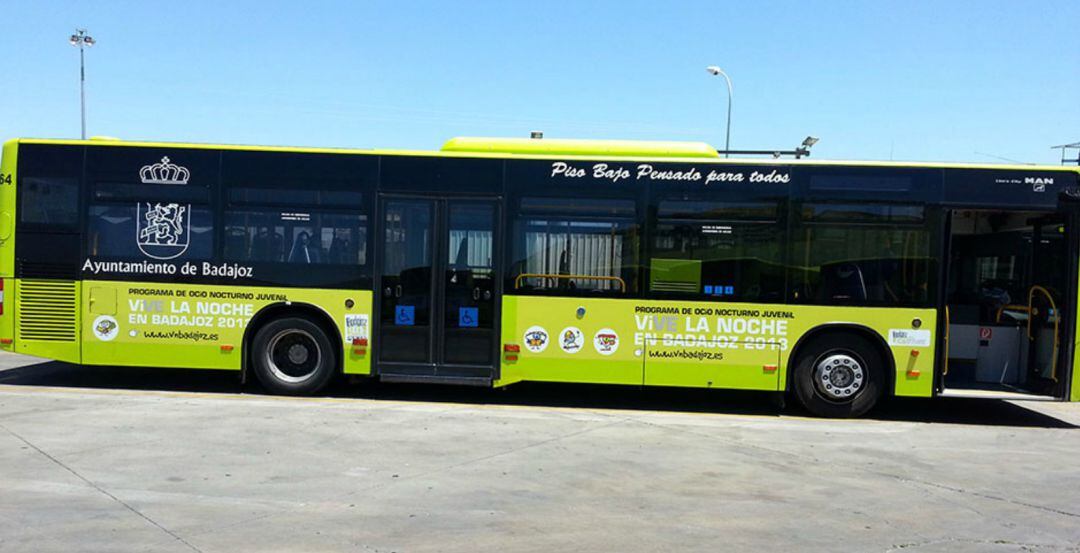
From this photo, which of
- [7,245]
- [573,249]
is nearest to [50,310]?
[7,245]

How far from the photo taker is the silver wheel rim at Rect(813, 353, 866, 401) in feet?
32.6

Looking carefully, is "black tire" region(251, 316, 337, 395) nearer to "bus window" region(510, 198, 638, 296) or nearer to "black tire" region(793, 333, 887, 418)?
"bus window" region(510, 198, 638, 296)

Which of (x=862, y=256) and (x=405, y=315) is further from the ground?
(x=862, y=256)

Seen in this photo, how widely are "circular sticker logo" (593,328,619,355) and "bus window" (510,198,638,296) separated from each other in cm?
48

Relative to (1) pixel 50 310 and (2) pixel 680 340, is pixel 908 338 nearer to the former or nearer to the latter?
(2) pixel 680 340

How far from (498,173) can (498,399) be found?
298 cm

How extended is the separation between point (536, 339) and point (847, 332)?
3.75 meters

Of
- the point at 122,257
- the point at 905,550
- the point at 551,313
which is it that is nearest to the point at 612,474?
the point at 905,550

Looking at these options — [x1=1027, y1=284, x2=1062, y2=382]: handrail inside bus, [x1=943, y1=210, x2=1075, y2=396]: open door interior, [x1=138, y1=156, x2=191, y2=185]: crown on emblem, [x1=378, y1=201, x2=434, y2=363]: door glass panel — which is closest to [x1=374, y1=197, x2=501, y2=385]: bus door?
[x1=378, y1=201, x2=434, y2=363]: door glass panel

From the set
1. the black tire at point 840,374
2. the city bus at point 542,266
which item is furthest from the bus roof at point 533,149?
the black tire at point 840,374

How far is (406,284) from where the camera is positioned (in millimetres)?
Answer: 10352

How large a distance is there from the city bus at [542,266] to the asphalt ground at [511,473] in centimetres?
62

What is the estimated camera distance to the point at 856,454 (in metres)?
8.27

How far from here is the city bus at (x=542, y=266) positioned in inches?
388
